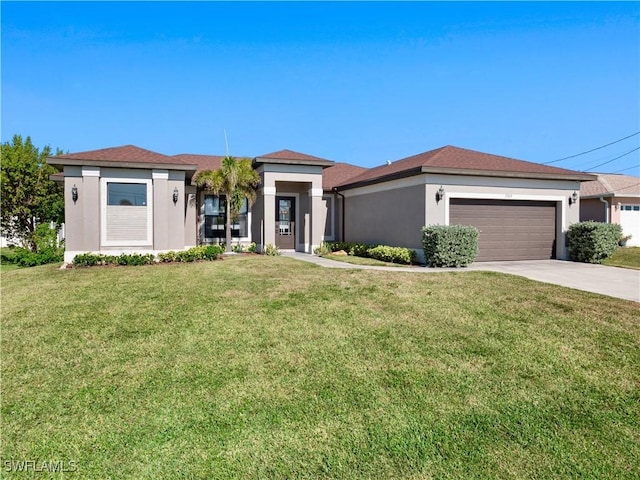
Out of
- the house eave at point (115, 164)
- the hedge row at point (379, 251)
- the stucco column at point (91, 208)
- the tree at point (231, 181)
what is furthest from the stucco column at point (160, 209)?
the hedge row at point (379, 251)

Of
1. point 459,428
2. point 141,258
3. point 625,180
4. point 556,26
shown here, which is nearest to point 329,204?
point 141,258

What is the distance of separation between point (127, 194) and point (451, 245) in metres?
11.1

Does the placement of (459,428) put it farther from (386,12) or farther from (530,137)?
(530,137)

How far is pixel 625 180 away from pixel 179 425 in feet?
99.0

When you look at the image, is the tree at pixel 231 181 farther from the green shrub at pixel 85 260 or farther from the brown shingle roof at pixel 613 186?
the brown shingle roof at pixel 613 186

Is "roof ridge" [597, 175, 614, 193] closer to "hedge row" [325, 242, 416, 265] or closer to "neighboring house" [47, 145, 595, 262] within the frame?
"neighboring house" [47, 145, 595, 262]

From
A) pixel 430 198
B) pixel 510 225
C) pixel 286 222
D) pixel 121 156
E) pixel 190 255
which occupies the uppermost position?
pixel 121 156

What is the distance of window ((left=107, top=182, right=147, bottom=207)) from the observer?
44.2 ft

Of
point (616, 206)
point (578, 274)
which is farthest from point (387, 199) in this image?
point (616, 206)

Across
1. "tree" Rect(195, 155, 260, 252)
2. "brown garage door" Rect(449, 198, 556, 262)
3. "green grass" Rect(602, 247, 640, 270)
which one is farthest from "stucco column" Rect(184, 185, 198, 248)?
"green grass" Rect(602, 247, 640, 270)

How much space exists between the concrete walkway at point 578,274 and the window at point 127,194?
763 centimetres

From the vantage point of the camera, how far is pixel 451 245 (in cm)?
1187

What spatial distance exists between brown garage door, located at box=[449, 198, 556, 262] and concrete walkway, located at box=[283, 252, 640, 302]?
653 millimetres

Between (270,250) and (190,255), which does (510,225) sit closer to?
(270,250)
